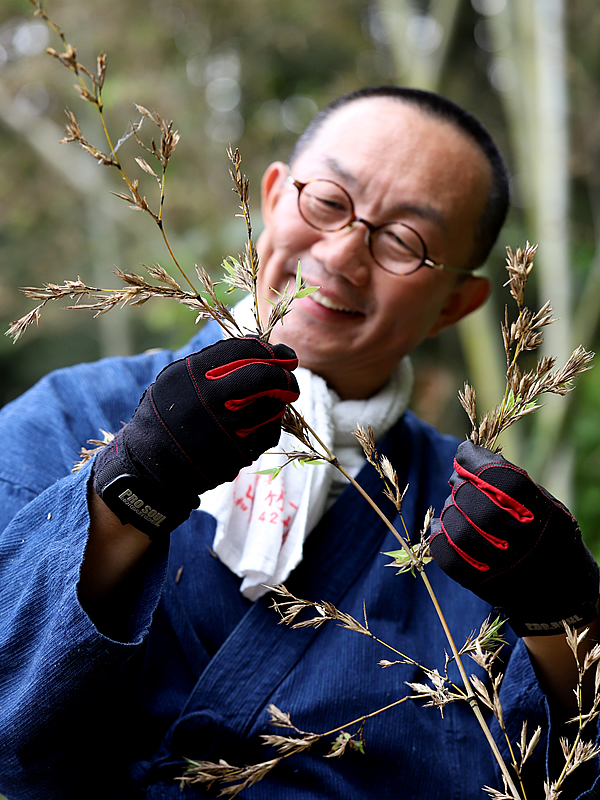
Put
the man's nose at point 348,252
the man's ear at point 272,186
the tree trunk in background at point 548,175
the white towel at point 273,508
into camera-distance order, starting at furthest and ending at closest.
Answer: the tree trunk in background at point 548,175 < the man's ear at point 272,186 < the man's nose at point 348,252 < the white towel at point 273,508

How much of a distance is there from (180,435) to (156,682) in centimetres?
66

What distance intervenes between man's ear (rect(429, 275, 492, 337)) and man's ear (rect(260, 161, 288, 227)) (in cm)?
53

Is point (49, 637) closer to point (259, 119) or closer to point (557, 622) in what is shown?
point (557, 622)

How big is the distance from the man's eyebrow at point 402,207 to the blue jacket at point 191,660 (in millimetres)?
473

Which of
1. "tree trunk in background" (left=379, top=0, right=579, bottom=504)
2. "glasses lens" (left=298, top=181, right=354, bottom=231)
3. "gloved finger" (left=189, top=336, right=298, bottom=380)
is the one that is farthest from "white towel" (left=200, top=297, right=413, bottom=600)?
"tree trunk in background" (left=379, top=0, right=579, bottom=504)

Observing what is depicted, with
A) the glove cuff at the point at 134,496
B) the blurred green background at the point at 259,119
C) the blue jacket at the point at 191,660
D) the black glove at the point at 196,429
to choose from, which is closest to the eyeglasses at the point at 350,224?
the blue jacket at the point at 191,660

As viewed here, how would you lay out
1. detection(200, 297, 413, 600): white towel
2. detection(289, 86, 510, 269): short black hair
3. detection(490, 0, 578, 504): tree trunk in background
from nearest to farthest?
1. detection(200, 297, 413, 600): white towel
2. detection(289, 86, 510, 269): short black hair
3. detection(490, 0, 578, 504): tree trunk in background

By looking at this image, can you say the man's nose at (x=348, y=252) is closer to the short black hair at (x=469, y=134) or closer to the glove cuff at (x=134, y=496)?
the short black hair at (x=469, y=134)

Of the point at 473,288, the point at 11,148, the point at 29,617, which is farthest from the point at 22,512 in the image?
the point at 11,148

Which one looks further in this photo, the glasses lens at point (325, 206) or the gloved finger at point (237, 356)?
the glasses lens at point (325, 206)

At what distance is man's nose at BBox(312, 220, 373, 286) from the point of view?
1.45 metres

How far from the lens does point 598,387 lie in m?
4.56

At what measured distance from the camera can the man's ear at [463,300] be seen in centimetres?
182

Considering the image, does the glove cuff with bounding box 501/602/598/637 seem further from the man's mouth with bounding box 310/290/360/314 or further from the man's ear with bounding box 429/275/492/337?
the man's ear with bounding box 429/275/492/337
